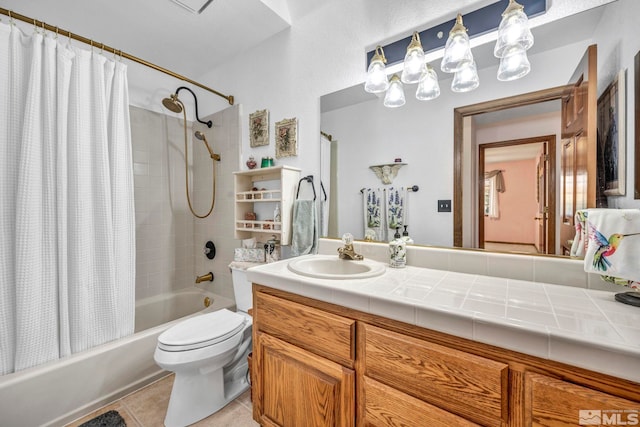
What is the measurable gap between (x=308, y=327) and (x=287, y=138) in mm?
1323

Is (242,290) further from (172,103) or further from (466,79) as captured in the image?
(466,79)

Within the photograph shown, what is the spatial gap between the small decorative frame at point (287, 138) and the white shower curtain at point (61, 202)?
98 centimetres

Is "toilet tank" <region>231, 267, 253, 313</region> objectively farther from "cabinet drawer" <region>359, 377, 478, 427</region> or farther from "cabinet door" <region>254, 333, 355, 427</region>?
"cabinet drawer" <region>359, 377, 478, 427</region>

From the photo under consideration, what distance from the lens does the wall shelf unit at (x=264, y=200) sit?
1.73 meters

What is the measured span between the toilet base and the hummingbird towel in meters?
1.78

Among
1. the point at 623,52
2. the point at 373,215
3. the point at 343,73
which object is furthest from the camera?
the point at 343,73

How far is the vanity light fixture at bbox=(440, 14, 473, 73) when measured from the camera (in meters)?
1.10

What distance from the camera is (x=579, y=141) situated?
959 mm

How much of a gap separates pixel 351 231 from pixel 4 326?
1.81 meters

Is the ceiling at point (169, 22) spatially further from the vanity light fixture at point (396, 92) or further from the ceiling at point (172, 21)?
the vanity light fixture at point (396, 92)

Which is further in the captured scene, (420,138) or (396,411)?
(420,138)

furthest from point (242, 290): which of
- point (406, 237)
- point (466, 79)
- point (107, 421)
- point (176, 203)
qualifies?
point (466, 79)

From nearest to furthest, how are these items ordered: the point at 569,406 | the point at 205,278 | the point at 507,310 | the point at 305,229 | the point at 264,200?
the point at 569,406 < the point at 507,310 < the point at 305,229 < the point at 264,200 < the point at 205,278

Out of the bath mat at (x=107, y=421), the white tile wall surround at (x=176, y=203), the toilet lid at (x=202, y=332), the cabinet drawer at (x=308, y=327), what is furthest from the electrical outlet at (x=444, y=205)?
the bath mat at (x=107, y=421)
